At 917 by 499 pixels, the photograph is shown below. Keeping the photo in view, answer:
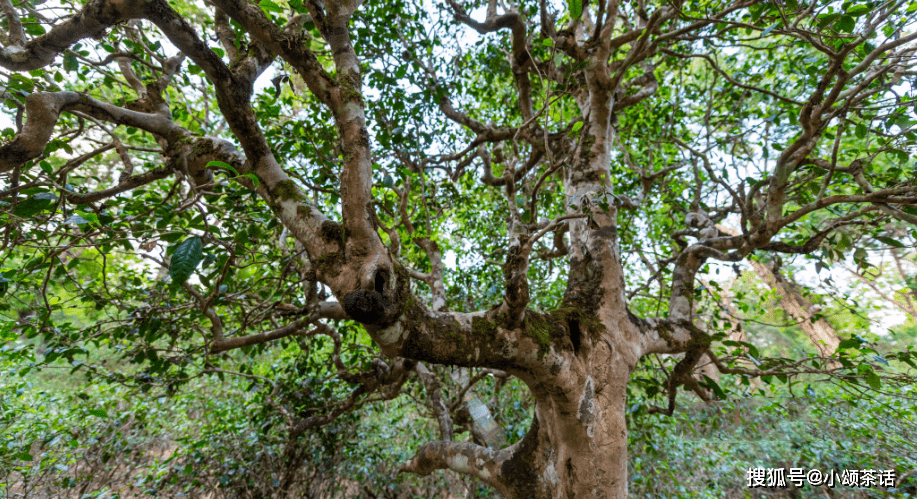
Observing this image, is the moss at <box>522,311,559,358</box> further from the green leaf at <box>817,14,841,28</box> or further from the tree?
the green leaf at <box>817,14,841,28</box>

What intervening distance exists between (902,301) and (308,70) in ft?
39.1

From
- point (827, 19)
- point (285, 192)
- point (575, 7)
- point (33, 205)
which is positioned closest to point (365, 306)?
point (285, 192)

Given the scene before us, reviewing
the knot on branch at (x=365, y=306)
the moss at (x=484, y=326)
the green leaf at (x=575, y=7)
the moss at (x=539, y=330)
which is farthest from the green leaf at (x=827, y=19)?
the knot on branch at (x=365, y=306)

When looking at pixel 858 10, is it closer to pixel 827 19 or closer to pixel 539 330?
pixel 827 19

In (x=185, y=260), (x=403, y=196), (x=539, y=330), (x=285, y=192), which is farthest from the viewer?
(x=403, y=196)

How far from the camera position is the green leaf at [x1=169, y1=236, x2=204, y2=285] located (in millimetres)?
1258

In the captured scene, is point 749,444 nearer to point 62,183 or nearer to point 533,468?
point 533,468

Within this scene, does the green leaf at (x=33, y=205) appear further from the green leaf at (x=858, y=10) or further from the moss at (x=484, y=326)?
the green leaf at (x=858, y=10)

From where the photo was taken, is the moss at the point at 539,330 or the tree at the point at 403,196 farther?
the moss at the point at 539,330

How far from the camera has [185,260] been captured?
1278 mm

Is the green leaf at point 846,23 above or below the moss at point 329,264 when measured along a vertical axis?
above

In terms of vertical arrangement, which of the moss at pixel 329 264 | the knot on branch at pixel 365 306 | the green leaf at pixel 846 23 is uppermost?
the green leaf at pixel 846 23

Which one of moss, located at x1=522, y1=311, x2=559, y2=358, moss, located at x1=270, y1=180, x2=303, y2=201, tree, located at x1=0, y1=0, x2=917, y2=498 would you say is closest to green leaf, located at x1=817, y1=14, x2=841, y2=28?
tree, located at x1=0, y1=0, x2=917, y2=498

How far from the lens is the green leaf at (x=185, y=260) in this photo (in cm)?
126
